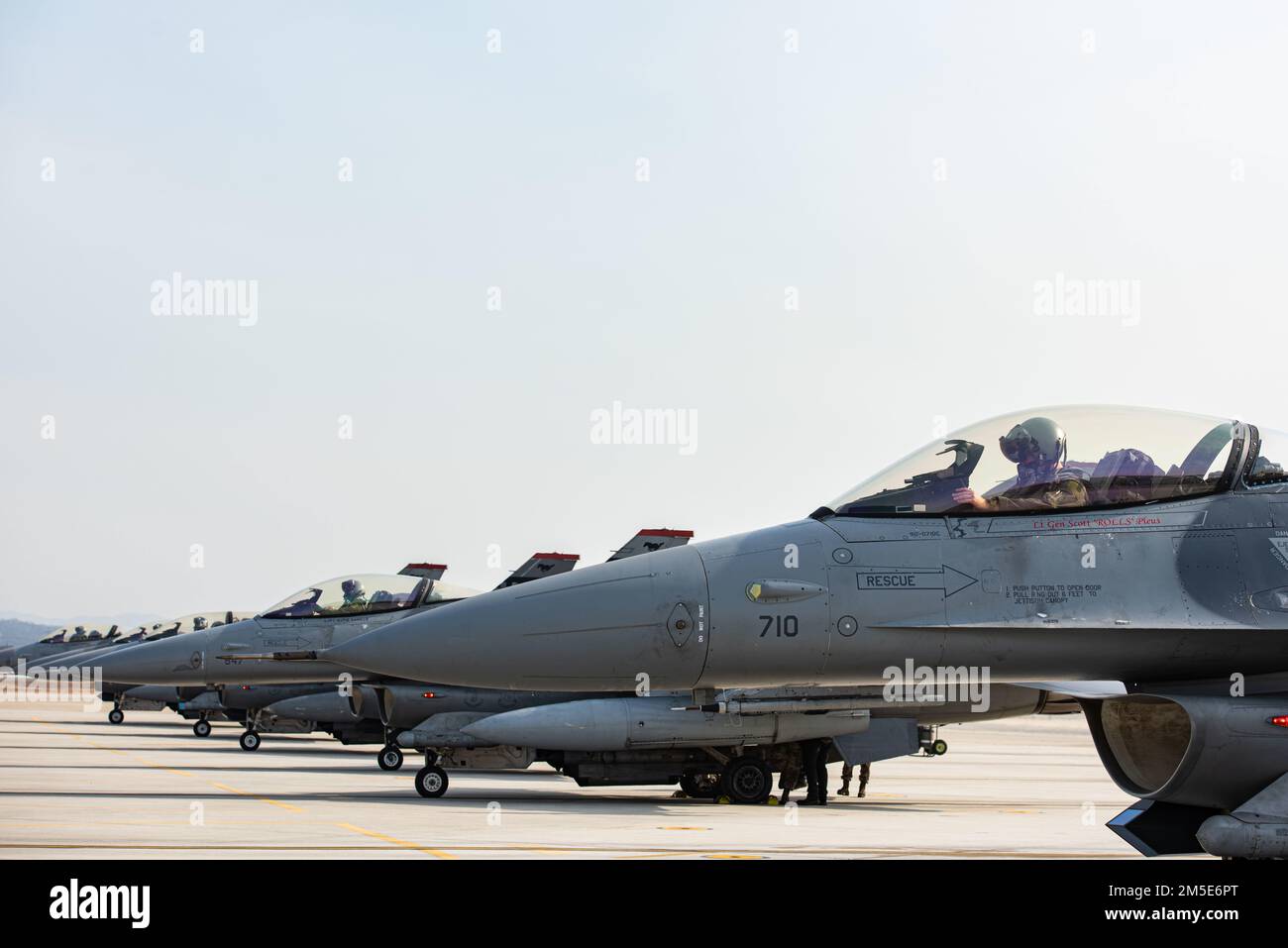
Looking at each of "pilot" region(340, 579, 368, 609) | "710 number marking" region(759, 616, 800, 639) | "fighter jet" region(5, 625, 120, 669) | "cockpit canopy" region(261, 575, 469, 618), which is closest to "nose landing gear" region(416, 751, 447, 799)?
"cockpit canopy" region(261, 575, 469, 618)

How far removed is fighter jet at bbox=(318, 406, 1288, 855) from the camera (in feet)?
25.7

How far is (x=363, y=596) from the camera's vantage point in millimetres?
23875

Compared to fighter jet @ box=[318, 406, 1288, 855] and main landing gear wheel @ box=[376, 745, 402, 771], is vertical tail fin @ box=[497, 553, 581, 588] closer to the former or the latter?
main landing gear wheel @ box=[376, 745, 402, 771]

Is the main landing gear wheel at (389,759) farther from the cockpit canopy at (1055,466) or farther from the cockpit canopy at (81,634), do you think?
the cockpit canopy at (81,634)


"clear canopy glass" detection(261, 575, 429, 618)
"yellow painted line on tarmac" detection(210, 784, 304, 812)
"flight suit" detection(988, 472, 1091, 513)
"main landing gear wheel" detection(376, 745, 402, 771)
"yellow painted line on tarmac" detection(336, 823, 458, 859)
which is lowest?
"main landing gear wheel" detection(376, 745, 402, 771)

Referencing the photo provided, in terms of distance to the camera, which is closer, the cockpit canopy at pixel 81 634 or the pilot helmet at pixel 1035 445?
the pilot helmet at pixel 1035 445

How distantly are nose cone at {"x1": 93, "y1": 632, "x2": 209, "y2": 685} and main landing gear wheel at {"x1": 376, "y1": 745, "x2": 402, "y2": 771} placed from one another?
4260 millimetres

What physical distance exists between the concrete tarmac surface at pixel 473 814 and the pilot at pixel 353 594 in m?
2.62

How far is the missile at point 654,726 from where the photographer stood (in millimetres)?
17750

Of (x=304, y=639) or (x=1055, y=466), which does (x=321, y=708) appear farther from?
(x=1055, y=466)

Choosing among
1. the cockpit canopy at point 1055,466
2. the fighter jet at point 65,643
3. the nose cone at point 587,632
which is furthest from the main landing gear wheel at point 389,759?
the fighter jet at point 65,643

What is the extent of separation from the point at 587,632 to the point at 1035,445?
9.27 ft

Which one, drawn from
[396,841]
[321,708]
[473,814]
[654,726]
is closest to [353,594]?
[321,708]

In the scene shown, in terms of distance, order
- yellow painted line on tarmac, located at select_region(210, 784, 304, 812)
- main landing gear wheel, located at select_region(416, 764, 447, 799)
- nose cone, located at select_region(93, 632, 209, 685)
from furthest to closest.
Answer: nose cone, located at select_region(93, 632, 209, 685), main landing gear wheel, located at select_region(416, 764, 447, 799), yellow painted line on tarmac, located at select_region(210, 784, 304, 812)
